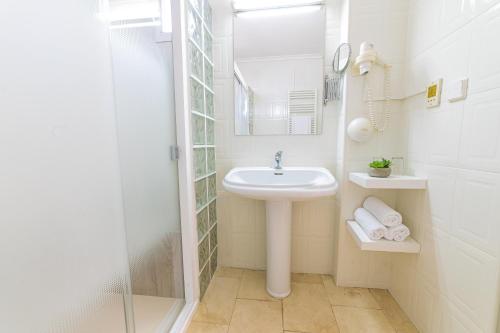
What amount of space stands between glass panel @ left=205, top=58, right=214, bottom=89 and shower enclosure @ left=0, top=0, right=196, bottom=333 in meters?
0.35

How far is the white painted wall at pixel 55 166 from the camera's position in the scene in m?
0.43

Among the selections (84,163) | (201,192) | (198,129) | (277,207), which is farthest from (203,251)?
(84,163)

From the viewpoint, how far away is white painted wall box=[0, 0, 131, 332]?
1.40 feet

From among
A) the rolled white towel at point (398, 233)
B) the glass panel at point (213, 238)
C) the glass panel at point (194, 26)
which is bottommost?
the glass panel at point (213, 238)

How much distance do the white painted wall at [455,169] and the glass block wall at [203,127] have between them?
1185mm

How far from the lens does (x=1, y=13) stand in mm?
402

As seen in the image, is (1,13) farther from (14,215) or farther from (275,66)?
(275,66)

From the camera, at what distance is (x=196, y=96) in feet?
3.86

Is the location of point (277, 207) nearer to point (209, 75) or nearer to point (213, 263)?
point (213, 263)

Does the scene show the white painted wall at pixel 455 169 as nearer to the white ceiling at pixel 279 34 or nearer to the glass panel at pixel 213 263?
the white ceiling at pixel 279 34

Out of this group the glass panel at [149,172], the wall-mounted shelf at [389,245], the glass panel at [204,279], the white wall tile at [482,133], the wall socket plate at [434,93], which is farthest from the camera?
the glass panel at [204,279]

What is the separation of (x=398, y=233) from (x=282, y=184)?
0.67 metres

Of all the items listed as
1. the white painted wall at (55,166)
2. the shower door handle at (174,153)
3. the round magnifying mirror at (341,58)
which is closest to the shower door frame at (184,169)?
the shower door handle at (174,153)

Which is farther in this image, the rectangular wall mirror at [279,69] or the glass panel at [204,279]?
the rectangular wall mirror at [279,69]
